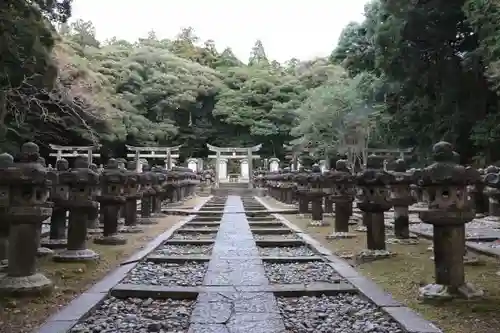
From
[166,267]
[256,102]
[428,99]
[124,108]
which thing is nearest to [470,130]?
Answer: [428,99]

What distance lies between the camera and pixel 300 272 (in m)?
6.54

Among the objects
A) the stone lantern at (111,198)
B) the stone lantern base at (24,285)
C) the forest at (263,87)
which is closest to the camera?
the stone lantern base at (24,285)

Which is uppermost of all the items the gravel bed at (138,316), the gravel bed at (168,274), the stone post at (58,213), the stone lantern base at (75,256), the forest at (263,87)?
the forest at (263,87)

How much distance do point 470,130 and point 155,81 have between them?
1242 inches

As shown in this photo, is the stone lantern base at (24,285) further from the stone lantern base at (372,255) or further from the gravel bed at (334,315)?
the stone lantern base at (372,255)

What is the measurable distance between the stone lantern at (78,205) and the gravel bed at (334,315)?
3.03 metres

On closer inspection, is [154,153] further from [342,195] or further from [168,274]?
[168,274]

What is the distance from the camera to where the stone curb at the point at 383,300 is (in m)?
3.87

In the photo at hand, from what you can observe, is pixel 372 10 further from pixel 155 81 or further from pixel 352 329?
pixel 155 81

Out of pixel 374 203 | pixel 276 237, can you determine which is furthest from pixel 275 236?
pixel 374 203

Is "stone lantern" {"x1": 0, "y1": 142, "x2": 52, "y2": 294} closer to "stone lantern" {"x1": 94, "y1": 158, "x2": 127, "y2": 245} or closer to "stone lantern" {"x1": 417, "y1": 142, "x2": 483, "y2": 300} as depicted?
"stone lantern" {"x1": 94, "y1": 158, "x2": 127, "y2": 245}

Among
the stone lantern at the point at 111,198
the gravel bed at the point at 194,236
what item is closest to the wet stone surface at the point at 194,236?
the gravel bed at the point at 194,236

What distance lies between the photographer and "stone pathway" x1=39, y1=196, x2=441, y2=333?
4.08 meters

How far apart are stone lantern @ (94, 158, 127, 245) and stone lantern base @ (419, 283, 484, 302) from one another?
5.33m
